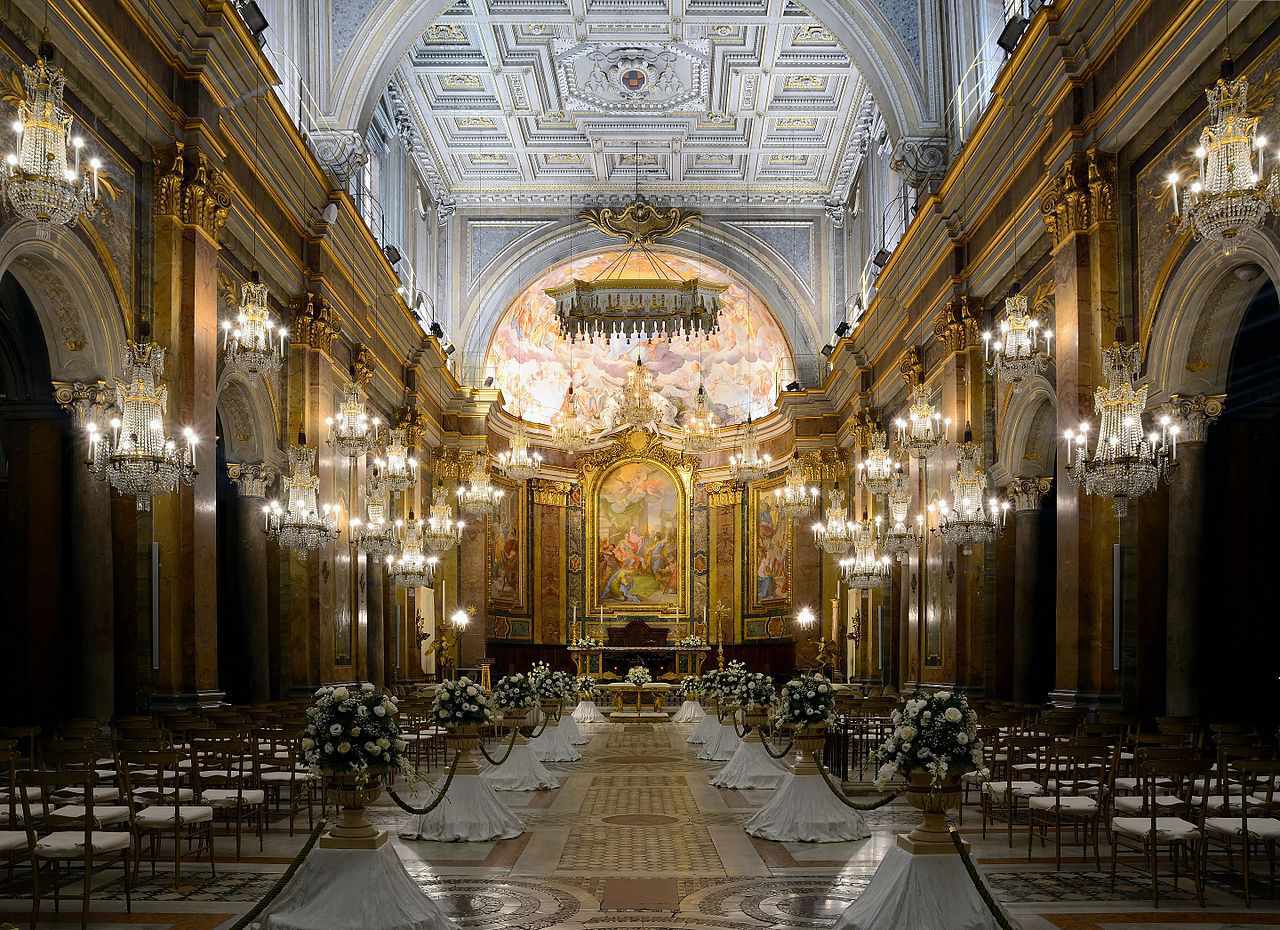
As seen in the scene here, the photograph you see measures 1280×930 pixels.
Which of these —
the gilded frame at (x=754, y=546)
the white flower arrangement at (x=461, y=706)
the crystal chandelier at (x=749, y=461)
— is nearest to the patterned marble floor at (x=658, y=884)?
the white flower arrangement at (x=461, y=706)

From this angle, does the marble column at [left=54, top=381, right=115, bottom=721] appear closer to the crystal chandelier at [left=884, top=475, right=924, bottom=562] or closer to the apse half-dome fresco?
the crystal chandelier at [left=884, top=475, right=924, bottom=562]

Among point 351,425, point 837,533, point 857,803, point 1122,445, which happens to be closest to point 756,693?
point 857,803

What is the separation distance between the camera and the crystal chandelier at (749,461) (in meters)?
37.0

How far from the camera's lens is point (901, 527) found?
20.6 m

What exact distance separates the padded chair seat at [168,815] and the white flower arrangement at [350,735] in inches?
62.6

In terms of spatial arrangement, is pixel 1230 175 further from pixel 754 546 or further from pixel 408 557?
pixel 754 546

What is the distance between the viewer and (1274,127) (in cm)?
1045

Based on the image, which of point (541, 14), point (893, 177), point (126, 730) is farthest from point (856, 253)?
point (126, 730)

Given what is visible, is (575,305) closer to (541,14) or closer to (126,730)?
(541,14)

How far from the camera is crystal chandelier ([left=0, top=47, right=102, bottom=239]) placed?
8805mm

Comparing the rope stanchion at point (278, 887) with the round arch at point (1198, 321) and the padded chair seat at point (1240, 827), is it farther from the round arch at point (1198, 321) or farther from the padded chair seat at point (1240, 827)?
the round arch at point (1198, 321)

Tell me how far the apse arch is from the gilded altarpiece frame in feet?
60.8

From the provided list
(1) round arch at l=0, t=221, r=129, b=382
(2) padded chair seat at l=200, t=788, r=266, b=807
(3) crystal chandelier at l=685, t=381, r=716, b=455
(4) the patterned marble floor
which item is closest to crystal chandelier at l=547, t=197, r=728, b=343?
(3) crystal chandelier at l=685, t=381, r=716, b=455

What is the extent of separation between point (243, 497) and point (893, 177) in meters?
16.1
